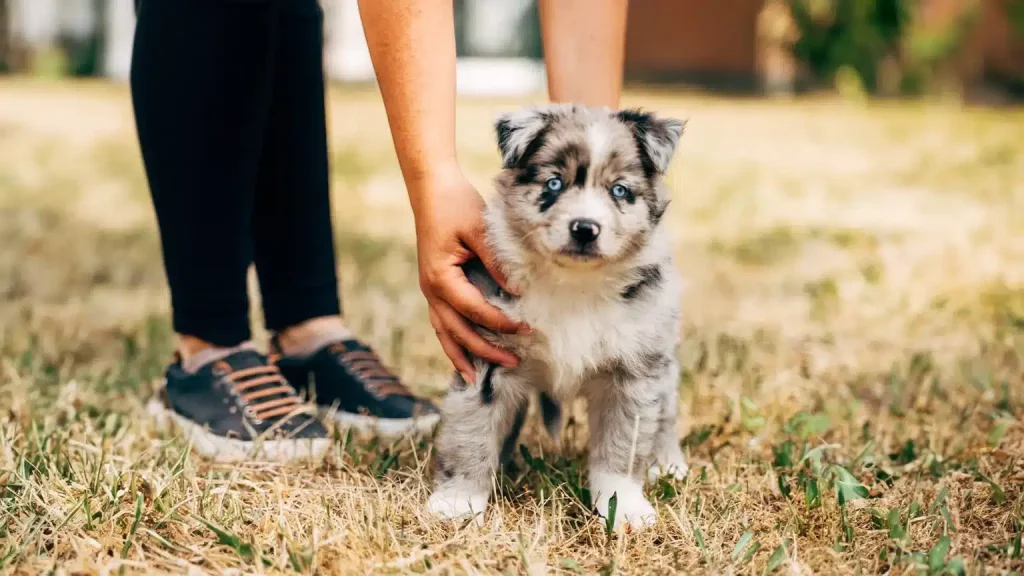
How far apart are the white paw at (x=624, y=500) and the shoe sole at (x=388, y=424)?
0.60m

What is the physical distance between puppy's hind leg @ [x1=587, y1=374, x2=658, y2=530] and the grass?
0.07 meters

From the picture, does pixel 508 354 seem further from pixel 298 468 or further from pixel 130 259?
pixel 130 259

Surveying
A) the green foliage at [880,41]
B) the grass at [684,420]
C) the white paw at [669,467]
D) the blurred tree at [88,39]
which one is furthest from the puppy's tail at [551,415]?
the blurred tree at [88,39]

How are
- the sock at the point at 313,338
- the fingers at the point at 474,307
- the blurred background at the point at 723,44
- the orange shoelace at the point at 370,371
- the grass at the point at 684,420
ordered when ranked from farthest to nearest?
the blurred background at the point at 723,44 < the sock at the point at 313,338 < the orange shoelace at the point at 370,371 < the fingers at the point at 474,307 < the grass at the point at 684,420

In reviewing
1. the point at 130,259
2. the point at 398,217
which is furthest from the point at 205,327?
the point at 398,217

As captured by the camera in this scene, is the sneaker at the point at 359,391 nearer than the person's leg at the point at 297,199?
Yes

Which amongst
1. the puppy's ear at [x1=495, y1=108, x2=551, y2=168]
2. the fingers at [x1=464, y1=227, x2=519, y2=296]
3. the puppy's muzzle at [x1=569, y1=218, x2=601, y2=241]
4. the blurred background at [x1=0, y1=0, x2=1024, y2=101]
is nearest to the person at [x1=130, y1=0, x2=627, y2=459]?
the fingers at [x1=464, y1=227, x2=519, y2=296]

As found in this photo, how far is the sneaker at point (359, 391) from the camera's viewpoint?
8.75 ft

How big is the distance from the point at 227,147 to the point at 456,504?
1105 millimetres

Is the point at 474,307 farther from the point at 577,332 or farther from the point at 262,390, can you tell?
the point at 262,390

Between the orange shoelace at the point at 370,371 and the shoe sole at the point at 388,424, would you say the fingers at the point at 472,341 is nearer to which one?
the shoe sole at the point at 388,424

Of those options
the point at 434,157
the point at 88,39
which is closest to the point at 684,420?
the point at 434,157

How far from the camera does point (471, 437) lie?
6.95ft

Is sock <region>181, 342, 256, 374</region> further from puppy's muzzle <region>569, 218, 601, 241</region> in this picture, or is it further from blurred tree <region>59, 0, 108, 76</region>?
blurred tree <region>59, 0, 108, 76</region>
